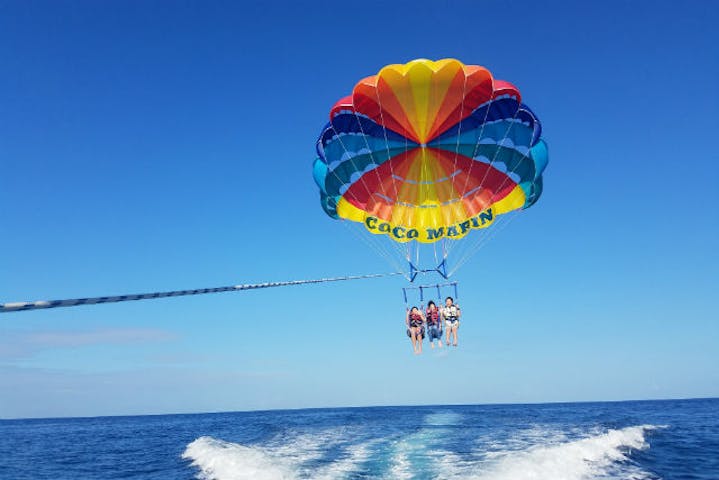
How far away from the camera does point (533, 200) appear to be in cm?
1429

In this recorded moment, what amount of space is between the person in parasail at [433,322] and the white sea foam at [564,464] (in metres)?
3.37

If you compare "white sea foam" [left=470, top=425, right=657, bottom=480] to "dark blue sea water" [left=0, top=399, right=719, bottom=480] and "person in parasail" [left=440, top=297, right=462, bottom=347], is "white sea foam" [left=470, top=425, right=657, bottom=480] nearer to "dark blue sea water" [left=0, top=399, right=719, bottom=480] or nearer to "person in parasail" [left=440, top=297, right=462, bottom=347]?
"dark blue sea water" [left=0, top=399, right=719, bottom=480]

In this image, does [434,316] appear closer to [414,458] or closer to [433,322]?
[433,322]

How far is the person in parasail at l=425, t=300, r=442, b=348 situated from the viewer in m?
12.5

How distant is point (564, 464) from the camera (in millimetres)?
13453

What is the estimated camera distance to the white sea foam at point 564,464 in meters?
12.2

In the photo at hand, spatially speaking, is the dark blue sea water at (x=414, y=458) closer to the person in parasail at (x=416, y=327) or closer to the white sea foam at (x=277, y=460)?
the white sea foam at (x=277, y=460)

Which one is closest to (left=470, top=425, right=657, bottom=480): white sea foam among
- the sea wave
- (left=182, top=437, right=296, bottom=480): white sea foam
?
the sea wave

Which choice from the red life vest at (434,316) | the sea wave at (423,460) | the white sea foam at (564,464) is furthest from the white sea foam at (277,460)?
the red life vest at (434,316)

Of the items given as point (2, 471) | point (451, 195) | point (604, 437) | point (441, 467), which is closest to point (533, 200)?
point (451, 195)

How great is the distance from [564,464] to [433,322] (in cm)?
543

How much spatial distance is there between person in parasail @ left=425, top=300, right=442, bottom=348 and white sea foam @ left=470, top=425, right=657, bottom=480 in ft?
11.1

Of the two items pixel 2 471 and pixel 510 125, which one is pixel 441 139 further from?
pixel 2 471

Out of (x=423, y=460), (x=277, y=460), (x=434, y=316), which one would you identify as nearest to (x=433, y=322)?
(x=434, y=316)
